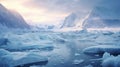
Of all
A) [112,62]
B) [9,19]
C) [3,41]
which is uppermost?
[9,19]

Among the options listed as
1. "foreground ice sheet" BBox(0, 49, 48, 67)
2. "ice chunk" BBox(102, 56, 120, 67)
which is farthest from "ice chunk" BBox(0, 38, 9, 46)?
"ice chunk" BBox(102, 56, 120, 67)

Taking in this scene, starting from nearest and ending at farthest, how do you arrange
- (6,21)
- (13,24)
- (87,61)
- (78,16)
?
(87,61)
(6,21)
(13,24)
(78,16)

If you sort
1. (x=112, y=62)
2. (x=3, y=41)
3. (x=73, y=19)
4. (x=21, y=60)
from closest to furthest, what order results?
(x=112, y=62) → (x=21, y=60) → (x=3, y=41) → (x=73, y=19)

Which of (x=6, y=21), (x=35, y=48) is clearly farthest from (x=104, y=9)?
(x=35, y=48)

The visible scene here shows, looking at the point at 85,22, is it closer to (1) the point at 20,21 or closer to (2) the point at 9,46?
(1) the point at 20,21

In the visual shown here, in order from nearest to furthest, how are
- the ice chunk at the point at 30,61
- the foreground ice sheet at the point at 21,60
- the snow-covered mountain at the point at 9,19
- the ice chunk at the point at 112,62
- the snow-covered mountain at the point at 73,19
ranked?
the ice chunk at the point at 112,62, the foreground ice sheet at the point at 21,60, the ice chunk at the point at 30,61, the snow-covered mountain at the point at 9,19, the snow-covered mountain at the point at 73,19

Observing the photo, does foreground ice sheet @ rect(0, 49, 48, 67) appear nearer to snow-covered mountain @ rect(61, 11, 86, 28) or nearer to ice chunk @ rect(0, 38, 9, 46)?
ice chunk @ rect(0, 38, 9, 46)

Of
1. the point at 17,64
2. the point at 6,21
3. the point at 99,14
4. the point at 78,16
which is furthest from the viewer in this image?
the point at 78,16

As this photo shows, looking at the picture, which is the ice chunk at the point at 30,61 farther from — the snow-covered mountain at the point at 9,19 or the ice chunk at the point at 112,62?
the snow-covered mountain at the point at 9,19

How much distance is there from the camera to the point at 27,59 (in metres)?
10.8

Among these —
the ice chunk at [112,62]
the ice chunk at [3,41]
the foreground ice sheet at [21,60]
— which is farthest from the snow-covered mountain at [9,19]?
the ice chunk at [112,62]

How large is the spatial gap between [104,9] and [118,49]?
9689cm

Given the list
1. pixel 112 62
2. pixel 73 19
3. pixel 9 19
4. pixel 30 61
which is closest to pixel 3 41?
pixel 30 61

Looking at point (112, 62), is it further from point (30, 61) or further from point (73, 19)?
point (73, 19)
